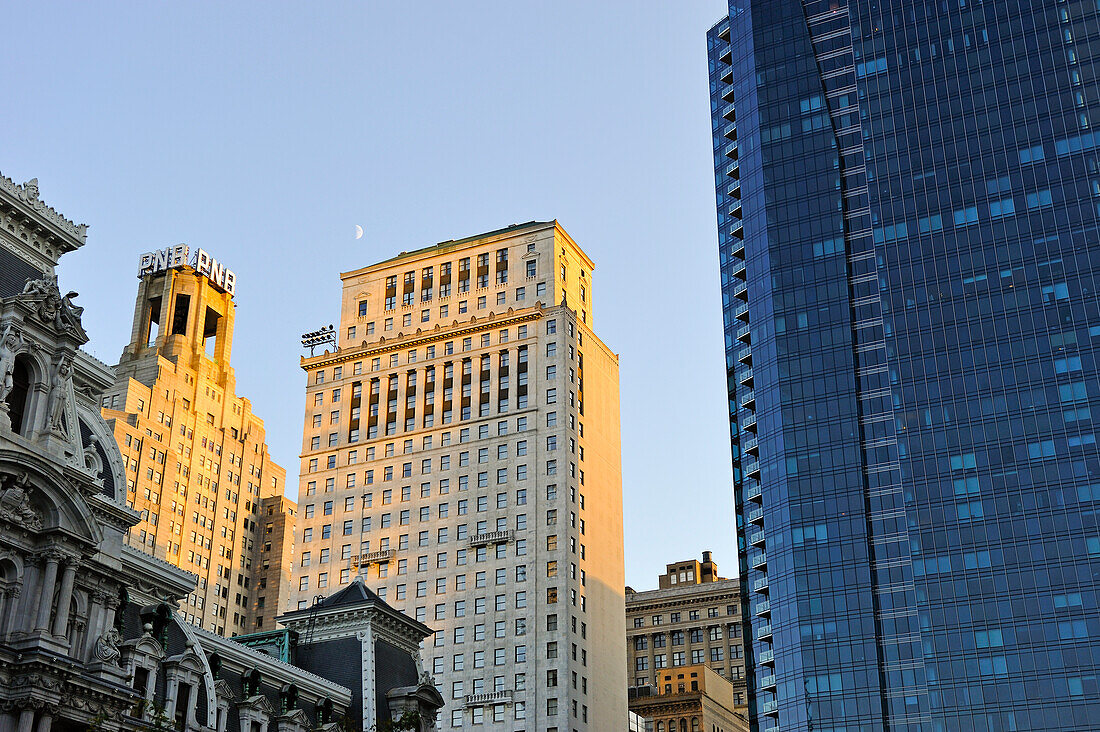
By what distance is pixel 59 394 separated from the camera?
193 feet

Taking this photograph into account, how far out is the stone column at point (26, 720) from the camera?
51547 millimetres

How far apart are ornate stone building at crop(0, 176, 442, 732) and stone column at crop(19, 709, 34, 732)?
64 millimetres

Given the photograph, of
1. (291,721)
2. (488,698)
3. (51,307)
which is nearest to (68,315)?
(51,307)

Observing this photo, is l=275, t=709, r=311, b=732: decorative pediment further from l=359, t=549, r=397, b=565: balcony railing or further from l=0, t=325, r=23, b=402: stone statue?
l=359, t=549, r=397, b=565: balcony railing

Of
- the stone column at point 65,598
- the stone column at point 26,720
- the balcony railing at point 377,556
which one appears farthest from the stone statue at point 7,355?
the balcony railing at point 377,556

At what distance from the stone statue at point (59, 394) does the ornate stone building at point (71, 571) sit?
63 millimetres

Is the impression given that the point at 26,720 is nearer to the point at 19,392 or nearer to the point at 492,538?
the point at 19,392

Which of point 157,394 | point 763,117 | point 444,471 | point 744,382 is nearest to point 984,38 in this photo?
point 763,117

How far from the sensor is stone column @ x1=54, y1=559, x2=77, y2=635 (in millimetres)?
55000

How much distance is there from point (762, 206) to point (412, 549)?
2242 inches

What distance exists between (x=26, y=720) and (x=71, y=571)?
6718 millimetres

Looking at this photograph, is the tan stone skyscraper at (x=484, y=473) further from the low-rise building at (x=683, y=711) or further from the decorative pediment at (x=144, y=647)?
the decorative pediment at (x=144, y=647)

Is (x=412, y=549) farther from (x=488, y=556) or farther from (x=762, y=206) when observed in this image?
(x=762, y=206)

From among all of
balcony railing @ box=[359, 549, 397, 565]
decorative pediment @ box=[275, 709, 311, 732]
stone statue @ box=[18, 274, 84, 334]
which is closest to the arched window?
stone statue @ box=[18, 274, 84, 334]
